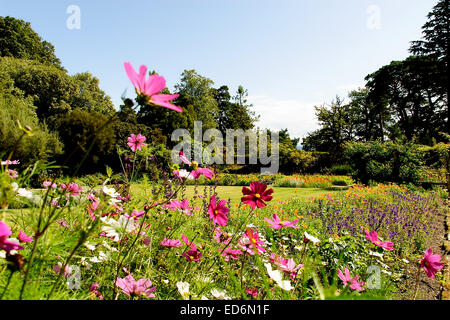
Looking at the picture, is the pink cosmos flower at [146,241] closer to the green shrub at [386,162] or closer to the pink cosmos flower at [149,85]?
the pink cosmos flower at [149,85]

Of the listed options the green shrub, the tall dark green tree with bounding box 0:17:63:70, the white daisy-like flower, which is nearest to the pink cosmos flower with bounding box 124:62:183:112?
the white daisy-like flower

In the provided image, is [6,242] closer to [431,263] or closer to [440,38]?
[431,263]

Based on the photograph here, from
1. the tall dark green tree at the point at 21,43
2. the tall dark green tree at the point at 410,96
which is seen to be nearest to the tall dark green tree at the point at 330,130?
the tall dark green tree at the point at 410,96

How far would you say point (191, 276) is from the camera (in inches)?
47.4

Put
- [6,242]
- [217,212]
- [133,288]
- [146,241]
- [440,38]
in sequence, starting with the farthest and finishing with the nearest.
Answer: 1. [440,38]
2. [146,241]
3. [217,212]
4. [133,288]
5. [6,242]

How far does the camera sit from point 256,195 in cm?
97

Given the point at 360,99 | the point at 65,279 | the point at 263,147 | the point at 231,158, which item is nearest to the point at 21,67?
the point at 231,158

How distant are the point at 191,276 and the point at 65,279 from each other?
55cm

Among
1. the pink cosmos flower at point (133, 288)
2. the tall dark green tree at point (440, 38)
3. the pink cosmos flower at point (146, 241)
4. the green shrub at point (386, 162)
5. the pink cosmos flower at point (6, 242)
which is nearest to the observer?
the pink cosmos flower at point (6, 242)

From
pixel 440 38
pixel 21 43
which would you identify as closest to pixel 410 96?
pixel 440 38

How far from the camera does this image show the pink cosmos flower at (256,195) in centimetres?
96

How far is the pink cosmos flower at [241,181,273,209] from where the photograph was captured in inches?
37.8

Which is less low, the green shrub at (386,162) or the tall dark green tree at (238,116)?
the tall dark green tree at (238,116)
